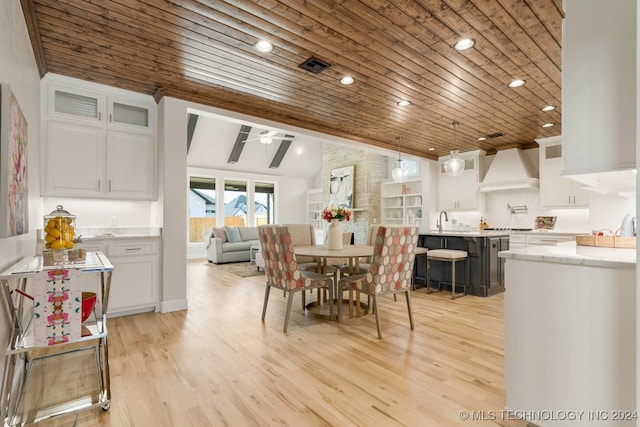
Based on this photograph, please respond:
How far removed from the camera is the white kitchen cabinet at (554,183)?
562 cm

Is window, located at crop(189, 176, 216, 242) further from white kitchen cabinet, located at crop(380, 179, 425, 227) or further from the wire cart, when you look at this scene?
the wire cart

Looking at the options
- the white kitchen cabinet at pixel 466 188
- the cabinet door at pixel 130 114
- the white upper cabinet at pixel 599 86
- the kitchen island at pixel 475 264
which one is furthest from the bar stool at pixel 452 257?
the cabinet door at pixel 130 114

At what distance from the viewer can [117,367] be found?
7.62 feet

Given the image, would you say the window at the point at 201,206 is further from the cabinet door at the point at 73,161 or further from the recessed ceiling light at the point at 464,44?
the recessed ceiling light at the point at 464,44

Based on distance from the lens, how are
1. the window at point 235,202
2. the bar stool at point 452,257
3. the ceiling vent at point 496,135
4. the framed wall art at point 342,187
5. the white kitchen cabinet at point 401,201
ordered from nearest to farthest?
the bar stool at point 452,257, the ceiling vent at point 496,135, the white kitchen cabinet at point 401,201, the framed wall art at point 342,187, the window at point 235,202

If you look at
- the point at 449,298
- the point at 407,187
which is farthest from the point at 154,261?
the point at 407,187

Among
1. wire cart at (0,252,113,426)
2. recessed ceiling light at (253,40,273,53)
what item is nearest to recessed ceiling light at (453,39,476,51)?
recessed ceiling light at (253,40,273,53)

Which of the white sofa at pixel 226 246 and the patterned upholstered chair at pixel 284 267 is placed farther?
the white sofa at pixel 226 246

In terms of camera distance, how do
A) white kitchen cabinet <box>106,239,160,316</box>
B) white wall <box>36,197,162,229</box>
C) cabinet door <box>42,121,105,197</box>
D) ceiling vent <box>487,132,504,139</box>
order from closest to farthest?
cabinet door <box>42,121,105,197</box> → white kitchen cabinet <box>106,239,160,316</box> → white wall <box>36,197,162,229</box> → ceiling vent <box>487,132,504,139</box>

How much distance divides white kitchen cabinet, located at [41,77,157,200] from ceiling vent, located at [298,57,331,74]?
2.07 meters

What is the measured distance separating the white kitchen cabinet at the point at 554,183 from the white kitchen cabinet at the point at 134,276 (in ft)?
21.2

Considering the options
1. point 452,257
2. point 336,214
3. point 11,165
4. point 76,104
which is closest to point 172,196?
point 76,104

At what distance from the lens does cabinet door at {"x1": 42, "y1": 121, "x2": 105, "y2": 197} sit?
10.7 feet

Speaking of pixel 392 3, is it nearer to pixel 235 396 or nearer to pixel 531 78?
pixel 531 78
